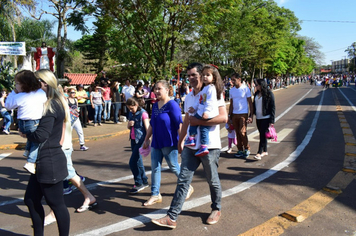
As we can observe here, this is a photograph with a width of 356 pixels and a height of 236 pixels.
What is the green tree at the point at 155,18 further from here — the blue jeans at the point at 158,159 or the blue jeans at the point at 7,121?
the blue jeans at the point at 158,159

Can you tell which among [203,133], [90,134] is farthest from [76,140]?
[203,133]

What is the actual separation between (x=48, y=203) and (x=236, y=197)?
275 cm

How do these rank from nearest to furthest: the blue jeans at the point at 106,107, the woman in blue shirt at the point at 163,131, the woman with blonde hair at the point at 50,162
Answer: the woman with blonde hair at the point at 50,162 → the woman in blue shirt at the point at 163,131 → the blue jeans at the point at 106,107

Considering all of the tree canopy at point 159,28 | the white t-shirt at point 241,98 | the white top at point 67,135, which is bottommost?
the white top at point 67,135

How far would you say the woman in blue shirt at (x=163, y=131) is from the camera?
14.7 feet

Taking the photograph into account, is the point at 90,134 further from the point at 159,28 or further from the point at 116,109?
the point at 159,28

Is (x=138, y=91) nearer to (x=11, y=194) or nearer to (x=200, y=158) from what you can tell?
(x=11, y=194)

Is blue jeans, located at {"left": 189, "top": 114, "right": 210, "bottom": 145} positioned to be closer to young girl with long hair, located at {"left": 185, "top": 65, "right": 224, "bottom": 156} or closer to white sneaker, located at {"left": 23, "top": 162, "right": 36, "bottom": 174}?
young girl with long hair, located at {"left": 185, "top": 65, "right": 224, "bottom": 156}

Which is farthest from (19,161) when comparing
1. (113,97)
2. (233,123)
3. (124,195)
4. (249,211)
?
(113,97)

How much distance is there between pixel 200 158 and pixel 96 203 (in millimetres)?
1768

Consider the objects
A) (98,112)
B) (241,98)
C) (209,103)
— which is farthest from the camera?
(98,112)

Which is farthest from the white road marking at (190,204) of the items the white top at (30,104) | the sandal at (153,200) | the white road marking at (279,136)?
the white road marking at (279,136)

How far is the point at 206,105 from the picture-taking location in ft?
11.8

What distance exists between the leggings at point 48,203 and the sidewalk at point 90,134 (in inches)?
264
